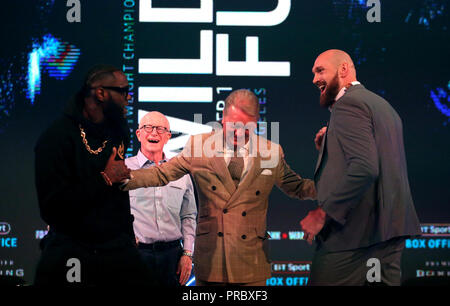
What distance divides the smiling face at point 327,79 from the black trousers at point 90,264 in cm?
167

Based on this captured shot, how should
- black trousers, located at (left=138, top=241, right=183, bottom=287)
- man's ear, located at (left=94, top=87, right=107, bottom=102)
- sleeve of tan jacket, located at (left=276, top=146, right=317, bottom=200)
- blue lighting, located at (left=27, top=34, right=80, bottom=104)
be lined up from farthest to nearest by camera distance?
blue lighting, located at (left=27, top=34, right=80, bottom=104)
black trousers, located at (left=138, top=241, right=183, bottom=287)
sleeve of tan jacket, located at (left=276, top=146, right=317, bottom=200)
man's ear, located at (left=94, top=87, right=107, bottom=102)

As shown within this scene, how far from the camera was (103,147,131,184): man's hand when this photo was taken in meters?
3.27

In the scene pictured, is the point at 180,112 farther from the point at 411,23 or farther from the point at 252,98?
the point at 411,23

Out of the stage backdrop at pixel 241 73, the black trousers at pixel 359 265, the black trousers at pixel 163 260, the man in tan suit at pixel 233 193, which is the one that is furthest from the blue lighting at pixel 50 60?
the black trousers at pixel 359 265

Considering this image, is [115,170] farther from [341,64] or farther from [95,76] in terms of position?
[341,64]

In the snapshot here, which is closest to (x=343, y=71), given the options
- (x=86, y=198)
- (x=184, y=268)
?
(x=86, y=198)

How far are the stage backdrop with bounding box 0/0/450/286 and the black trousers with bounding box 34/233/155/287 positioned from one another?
6.56 feet

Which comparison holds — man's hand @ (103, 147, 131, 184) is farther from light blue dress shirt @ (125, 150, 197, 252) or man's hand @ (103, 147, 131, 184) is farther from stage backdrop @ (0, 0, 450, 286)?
stage backdrop @ (0, 0, 450, 286)

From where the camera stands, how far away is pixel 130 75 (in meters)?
5.20

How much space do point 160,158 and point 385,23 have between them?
266 cm

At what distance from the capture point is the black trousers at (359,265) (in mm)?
3246

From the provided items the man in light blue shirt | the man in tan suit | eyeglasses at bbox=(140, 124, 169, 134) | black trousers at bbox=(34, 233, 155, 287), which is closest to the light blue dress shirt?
the man in light blue shirt
